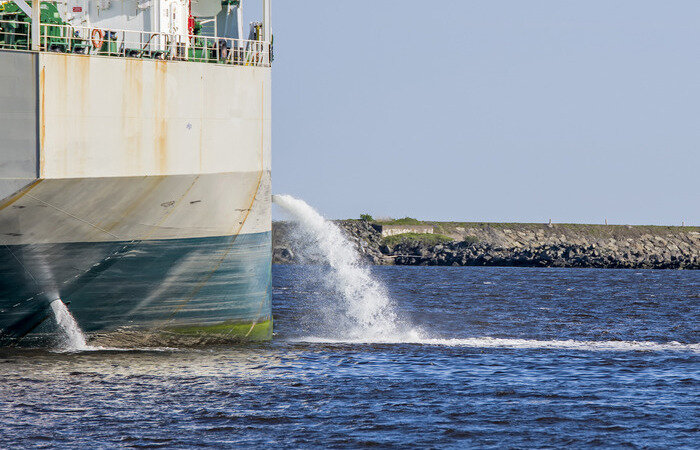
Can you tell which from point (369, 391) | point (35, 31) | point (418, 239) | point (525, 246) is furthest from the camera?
point (525, 246)

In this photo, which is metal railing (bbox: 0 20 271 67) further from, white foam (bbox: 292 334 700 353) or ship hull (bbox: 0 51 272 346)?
white foam (bbox: 292 334 700 353)

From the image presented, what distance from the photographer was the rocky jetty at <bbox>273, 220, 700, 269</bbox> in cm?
9950

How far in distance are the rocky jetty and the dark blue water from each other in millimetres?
72349

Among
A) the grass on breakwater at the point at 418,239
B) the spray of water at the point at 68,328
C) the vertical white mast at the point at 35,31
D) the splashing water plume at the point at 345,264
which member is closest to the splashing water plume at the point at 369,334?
the splashing water plume at the point at 345,264

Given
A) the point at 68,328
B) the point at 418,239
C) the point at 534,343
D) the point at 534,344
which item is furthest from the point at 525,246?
the point at 68,328

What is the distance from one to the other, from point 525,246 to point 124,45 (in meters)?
94.0

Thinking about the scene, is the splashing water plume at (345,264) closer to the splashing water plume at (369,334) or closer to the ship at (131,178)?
the splashing water plume at (369,334)

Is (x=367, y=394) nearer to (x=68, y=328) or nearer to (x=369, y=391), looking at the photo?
(x=369, y=391)

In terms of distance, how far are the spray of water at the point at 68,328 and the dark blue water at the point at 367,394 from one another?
46 cm

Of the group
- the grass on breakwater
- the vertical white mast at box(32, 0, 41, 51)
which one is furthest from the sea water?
the grass on breakwater

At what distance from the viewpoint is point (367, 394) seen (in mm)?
15969

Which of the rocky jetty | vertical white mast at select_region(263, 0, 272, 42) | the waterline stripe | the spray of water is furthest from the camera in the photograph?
the rocky jetty

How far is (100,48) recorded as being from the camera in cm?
1923

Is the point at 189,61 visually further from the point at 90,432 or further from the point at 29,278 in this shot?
the point at 90,432
